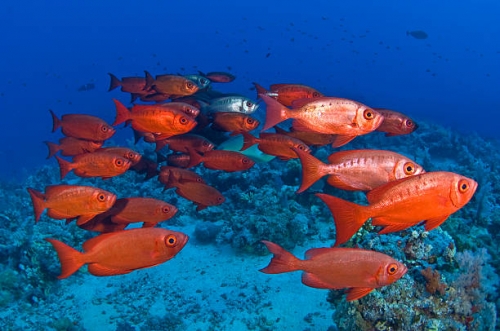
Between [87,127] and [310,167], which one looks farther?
[87,127]

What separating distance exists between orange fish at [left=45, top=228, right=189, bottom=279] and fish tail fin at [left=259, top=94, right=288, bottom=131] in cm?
163

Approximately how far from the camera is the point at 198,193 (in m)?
5.60

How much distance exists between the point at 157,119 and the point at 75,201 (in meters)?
1.52

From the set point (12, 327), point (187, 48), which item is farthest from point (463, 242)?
point (187, 48)

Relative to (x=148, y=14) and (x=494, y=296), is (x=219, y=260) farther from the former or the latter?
(x=148, y=14)

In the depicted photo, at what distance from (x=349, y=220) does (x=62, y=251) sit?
2704mm

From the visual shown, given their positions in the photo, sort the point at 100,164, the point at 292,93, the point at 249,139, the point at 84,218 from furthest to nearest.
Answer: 1. the point at 249,139
2. the point at 292,93
3. the point at 100,164
4. the point at 84,218

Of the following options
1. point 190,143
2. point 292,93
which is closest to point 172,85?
point 190,143

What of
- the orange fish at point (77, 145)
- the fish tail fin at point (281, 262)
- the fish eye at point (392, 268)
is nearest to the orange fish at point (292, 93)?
the fish tail fin at point (281, 262)

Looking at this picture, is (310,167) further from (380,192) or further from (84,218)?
(84,218)

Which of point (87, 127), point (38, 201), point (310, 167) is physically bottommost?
point (38, 201)

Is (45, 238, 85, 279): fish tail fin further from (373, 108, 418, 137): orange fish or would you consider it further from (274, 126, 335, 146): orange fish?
(373, 108, 418, 137): orange fish

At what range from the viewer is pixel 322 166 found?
3514 mm

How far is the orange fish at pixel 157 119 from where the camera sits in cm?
459
